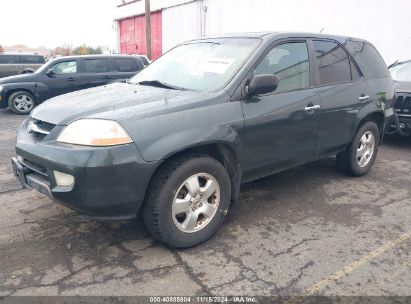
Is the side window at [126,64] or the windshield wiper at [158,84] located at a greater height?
the windshield wiper at [158,84]

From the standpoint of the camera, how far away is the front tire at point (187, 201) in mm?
2697

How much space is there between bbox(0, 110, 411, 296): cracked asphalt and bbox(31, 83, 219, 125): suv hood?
1.04 metres

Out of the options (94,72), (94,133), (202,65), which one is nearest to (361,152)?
(202,65)

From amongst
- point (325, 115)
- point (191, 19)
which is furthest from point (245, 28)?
point (325, 115)

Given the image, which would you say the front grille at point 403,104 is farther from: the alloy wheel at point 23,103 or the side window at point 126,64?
the alloy wheel at point 23,103

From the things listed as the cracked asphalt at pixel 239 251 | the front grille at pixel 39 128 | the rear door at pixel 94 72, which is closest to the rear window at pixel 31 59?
the rear door at pixel 94 72

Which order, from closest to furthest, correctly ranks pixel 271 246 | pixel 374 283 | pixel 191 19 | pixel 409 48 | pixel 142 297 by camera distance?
pixel 142 297 < pixel 374 283 < pixel 271 246 < pixel 409 48 < pixel 191 19

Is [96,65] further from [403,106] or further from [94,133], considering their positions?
[94,133]

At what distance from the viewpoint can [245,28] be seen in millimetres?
15672

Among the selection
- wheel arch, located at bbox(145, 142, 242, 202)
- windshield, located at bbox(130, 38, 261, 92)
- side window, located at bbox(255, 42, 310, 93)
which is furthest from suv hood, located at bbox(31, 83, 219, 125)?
side window, located at bbox(255, 42, 310, 93)

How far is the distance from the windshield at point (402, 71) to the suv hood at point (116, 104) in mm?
5547

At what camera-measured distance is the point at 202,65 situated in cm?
347

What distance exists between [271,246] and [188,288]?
876 millimetres

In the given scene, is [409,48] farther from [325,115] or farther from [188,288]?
[188,288]
